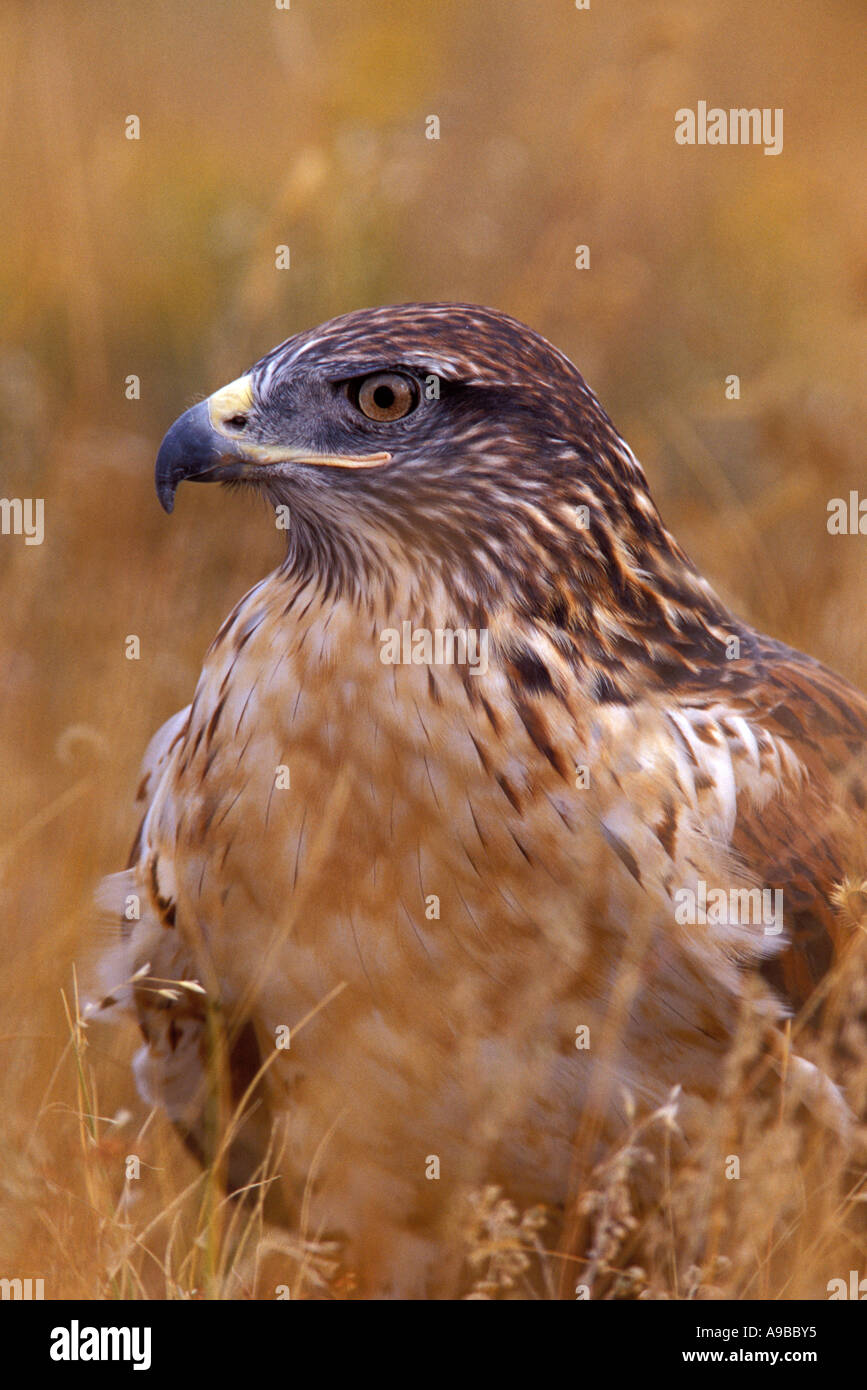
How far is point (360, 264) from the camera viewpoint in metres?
4.53

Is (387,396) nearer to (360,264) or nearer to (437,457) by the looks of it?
(437,457)

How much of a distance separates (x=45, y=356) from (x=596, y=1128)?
342 centimetres

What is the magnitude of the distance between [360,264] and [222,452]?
229cm

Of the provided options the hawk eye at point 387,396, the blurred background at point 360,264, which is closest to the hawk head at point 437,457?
the hawk eye at point 387,396

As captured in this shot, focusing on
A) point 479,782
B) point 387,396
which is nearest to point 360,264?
point 387,396

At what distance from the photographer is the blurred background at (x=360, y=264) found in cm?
410

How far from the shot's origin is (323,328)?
249 cm

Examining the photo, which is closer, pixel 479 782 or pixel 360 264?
pixel 479 782

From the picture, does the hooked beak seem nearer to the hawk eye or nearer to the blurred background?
the hawk eye

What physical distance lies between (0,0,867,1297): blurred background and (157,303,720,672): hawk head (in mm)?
1192

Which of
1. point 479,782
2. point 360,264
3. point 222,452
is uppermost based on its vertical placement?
point 360,264

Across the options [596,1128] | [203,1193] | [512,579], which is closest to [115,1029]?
[203,1193]

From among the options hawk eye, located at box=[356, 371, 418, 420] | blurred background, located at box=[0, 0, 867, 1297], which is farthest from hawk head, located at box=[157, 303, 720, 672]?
blurred background, located at box=[0, 0, 867, 1297]

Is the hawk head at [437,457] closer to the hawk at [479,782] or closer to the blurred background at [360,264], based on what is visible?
the hawk at [479,782]
